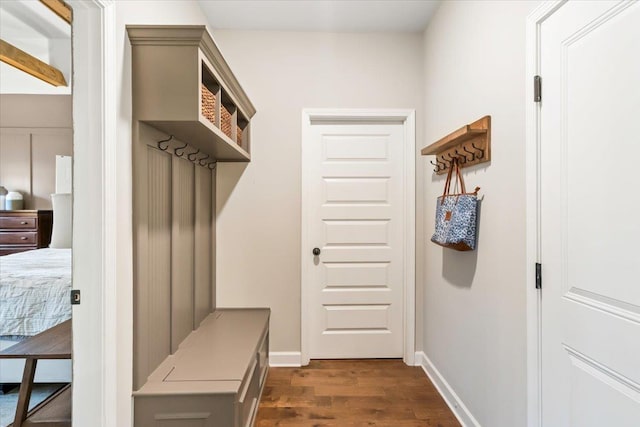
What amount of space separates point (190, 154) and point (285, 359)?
1810 mm

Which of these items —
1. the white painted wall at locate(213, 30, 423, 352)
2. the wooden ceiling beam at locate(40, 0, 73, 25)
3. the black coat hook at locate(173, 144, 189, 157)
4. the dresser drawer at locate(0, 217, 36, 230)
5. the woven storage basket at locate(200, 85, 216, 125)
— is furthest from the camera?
the dresser drawer at locate(0, 217, 36, 230)

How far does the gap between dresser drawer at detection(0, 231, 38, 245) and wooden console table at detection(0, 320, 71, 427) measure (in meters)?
2.35

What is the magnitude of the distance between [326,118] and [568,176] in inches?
75.2

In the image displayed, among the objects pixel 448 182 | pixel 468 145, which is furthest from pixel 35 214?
pixel 468 145

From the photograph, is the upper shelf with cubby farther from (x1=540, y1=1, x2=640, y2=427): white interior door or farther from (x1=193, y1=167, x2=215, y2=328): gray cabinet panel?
(x1=540, y1=1, x2=640, y2=427): white interior door

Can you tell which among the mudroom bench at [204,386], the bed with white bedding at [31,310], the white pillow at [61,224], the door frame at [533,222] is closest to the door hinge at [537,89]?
the door frame at [533,222]

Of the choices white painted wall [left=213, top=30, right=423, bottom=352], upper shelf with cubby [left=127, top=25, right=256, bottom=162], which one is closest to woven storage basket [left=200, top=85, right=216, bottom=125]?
upper shelf with cubby [left=127, top=25, right=256, bottom=162]

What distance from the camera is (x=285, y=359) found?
2.68m

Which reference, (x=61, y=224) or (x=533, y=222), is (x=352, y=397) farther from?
(x=61, y=224)

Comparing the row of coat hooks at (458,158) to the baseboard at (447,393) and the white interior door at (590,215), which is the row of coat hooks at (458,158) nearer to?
the white interior door at (590,215)

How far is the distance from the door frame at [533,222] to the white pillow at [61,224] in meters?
3.99

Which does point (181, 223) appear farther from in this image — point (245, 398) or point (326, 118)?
point (326, 118)

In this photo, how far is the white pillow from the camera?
3.28 m

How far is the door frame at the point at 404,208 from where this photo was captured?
267 cm
